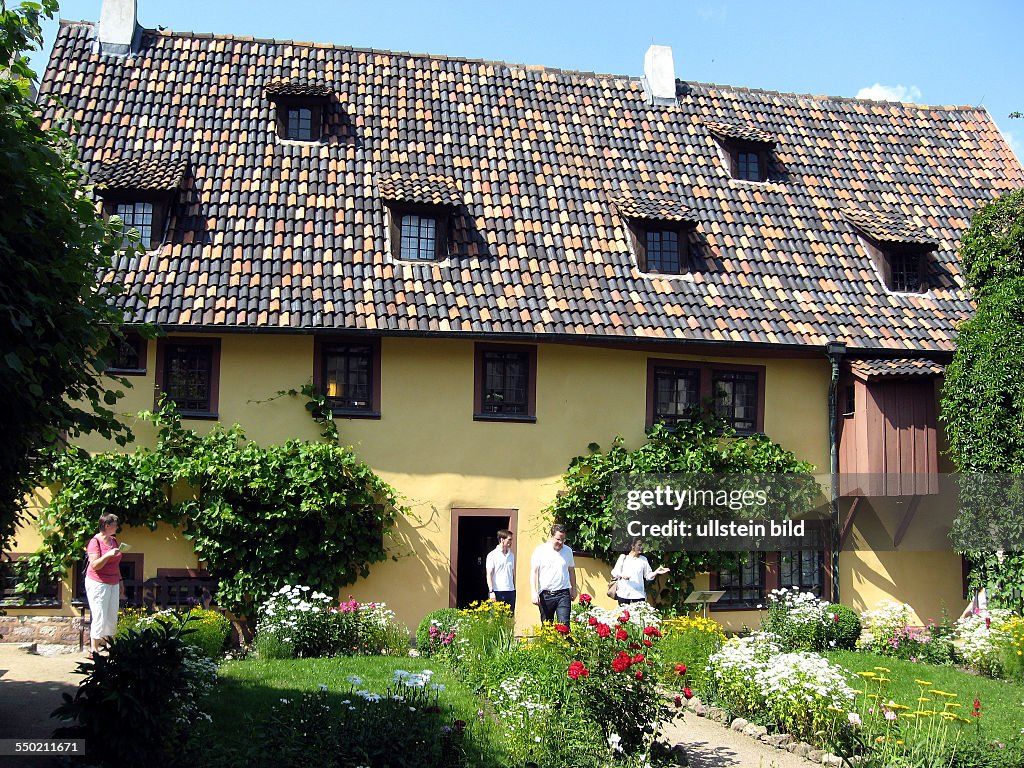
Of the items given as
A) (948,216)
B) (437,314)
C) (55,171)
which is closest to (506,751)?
(55,171)

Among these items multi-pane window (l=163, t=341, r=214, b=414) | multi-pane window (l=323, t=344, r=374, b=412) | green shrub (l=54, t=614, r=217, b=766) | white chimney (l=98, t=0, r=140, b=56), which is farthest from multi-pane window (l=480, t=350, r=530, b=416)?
white chimney (l=98, t=0, r=140, b=56)

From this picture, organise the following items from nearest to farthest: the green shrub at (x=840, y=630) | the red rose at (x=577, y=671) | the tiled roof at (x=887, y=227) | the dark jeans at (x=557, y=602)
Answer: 1. the red rose at (x=577, y=671)
2. the dark jeans at (x=557, y=602)
3. the green shrub at (x=840, y=630)
4. the tiled roof at (x=887, y=227)

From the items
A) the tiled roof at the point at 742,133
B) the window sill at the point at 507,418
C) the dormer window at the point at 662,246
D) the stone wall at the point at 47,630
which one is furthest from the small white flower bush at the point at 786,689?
the tiled roof at the point at 742,133

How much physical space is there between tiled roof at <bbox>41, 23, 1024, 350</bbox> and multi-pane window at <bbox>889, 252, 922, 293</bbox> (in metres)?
0.28

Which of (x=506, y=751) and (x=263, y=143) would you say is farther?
(x=263, y=143)

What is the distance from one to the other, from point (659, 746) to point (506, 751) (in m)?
1.22

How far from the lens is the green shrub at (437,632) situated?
38.5ft

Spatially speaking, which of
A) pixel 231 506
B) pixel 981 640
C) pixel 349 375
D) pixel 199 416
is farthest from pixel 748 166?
pixel 231 506

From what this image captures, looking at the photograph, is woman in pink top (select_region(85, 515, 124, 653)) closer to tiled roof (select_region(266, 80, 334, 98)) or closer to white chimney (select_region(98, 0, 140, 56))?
tiled roof (select_region(266, 80, 334, 98))

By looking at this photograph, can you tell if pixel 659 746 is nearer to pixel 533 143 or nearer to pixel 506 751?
pixel 506 751

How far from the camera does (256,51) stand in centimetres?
1761

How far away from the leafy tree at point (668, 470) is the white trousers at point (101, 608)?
590cm

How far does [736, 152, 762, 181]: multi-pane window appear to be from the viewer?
58.6 ft

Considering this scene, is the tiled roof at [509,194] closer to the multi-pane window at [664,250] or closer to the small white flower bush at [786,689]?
the multi-pane window at [664,250]
